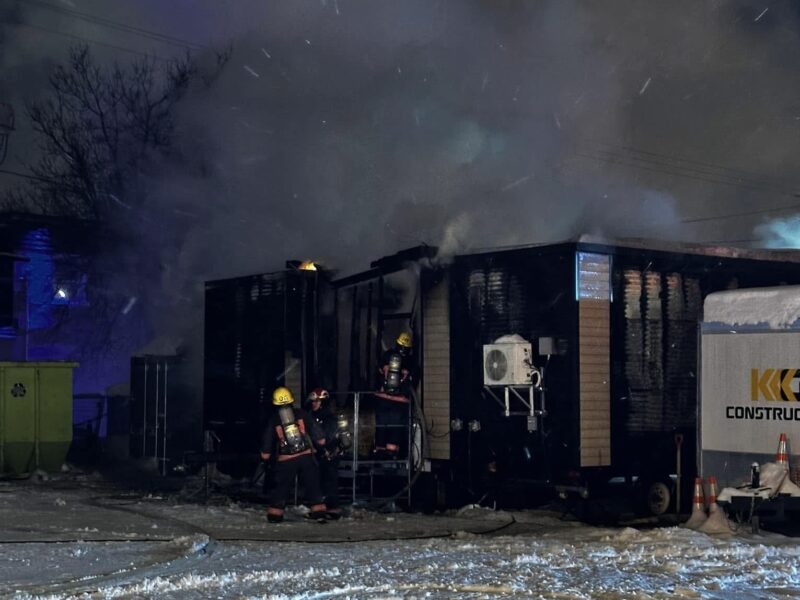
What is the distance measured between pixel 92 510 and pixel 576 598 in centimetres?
663

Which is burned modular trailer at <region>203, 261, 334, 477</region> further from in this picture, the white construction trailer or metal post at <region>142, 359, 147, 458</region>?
the white construction trailer

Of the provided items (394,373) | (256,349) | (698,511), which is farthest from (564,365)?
(256,349)

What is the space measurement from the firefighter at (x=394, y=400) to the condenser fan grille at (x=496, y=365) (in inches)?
48.0

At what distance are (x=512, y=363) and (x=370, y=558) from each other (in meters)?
3.76

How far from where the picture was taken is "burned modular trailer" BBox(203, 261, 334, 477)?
14469mm

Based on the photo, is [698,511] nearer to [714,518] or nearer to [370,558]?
[714,518]

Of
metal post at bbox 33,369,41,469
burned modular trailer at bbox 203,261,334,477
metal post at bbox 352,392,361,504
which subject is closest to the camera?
metal post at bbox 352,392,361,504

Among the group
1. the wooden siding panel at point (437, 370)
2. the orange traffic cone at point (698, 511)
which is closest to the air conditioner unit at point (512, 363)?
the wooden siding panel at point (437, 370)

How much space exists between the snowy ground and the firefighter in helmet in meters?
0.40

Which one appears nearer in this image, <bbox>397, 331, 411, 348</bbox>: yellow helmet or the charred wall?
the charred wall

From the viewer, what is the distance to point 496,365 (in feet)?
39.5

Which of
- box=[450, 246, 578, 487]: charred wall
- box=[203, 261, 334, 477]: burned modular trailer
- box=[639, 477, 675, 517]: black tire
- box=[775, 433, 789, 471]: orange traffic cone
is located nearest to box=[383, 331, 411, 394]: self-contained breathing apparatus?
box=[450, 246, 578, 487]: charred wall

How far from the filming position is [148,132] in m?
26.2

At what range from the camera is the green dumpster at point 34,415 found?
1712 centimetres
